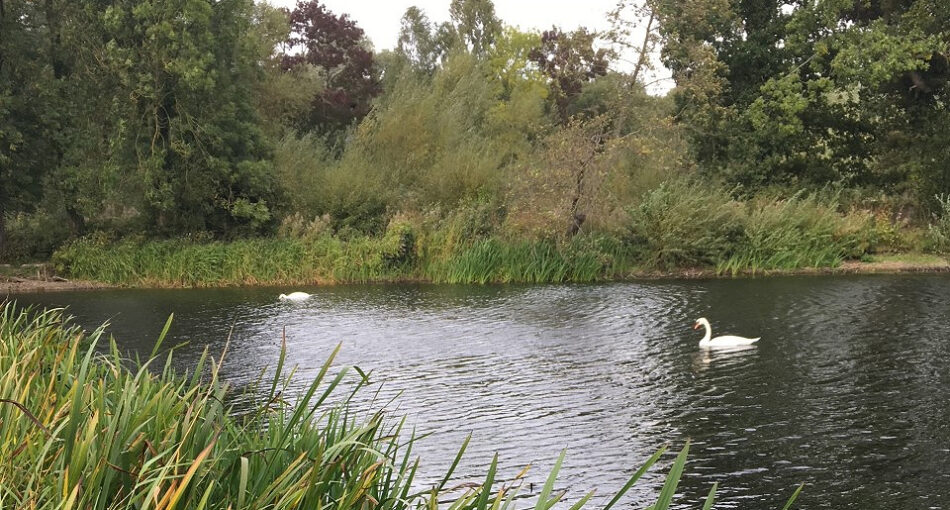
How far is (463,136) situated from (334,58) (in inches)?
408

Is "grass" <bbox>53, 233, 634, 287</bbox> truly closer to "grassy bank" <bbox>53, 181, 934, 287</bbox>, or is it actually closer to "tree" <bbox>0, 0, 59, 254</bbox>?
"grassy bank" <bbox>53, 181, 934, 287</bbox>

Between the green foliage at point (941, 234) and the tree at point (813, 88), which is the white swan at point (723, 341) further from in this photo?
the green foliage at point (941, 234)

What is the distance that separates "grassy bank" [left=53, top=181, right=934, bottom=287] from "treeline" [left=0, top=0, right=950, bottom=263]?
206mm

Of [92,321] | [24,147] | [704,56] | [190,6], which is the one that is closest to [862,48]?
[704,56]

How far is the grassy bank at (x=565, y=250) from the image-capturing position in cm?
2208

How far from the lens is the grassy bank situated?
22078mm

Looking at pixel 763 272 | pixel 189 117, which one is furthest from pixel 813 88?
pixel 189 117

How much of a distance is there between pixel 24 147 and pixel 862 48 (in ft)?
72.3

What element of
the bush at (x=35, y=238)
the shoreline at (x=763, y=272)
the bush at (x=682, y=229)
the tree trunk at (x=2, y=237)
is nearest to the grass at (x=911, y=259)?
the shoreline at (x=763, y=272)

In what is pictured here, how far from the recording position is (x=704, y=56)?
22.9 m

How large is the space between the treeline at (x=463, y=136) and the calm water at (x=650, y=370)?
392 centimetres

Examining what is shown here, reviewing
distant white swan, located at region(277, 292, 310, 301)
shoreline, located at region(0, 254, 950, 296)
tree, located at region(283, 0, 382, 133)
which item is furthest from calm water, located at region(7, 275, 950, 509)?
tree, located at region(283, 0, 382, 133)

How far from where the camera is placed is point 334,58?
36250 mm

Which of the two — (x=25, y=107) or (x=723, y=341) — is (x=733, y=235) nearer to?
(x=723, y=341)
